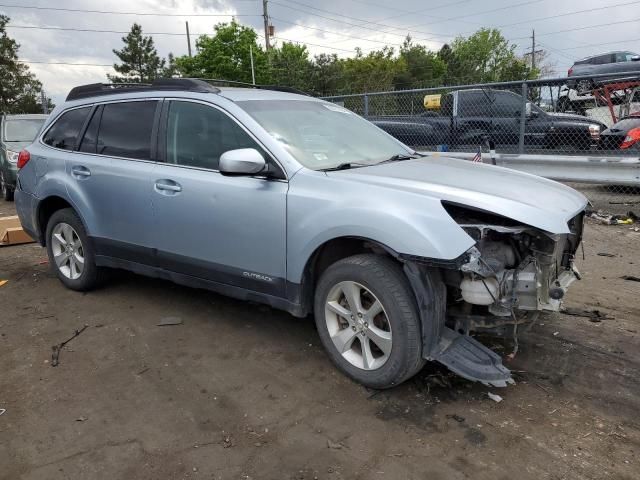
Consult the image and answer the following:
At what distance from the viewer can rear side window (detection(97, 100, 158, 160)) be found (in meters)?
4.12

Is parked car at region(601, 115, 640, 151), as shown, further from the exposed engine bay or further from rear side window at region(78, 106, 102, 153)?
rear side window at region(78, 106, 102, 153)

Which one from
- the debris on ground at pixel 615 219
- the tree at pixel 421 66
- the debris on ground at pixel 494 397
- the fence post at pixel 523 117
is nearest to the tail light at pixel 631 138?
the debris on ground at pixel 615 219

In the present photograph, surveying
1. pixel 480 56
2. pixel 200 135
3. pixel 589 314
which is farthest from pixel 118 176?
pixel 480 56

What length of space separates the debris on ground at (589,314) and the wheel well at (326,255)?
2.05m

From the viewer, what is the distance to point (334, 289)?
3.15 metres

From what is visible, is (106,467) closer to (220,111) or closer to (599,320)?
(220,111)

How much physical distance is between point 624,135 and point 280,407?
8222 millimetres

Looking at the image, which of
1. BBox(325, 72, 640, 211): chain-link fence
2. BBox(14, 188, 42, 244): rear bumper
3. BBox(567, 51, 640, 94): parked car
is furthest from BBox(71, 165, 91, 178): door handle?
BBox(567, 51, 640, 94): parked car

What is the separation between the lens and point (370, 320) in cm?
304

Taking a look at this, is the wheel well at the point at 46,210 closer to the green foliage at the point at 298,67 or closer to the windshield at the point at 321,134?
the windshield at the point at 321,134

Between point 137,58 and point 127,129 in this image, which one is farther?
point 137,58

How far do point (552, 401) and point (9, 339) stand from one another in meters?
3.97

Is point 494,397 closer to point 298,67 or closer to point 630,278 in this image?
point 630,278

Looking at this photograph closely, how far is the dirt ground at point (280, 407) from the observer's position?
250 centimetres
